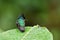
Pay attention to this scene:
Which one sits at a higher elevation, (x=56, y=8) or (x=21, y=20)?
(x=21, y=20)

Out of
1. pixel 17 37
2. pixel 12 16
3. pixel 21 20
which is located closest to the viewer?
pixel 17 37

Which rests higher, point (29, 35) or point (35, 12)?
point (29, 35)

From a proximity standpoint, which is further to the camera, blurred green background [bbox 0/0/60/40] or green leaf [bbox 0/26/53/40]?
blurred green background [bbox 0/0/60/40]

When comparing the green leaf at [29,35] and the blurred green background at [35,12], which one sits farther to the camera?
the blurred green background at [35,12]

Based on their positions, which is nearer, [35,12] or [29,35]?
[29,35]

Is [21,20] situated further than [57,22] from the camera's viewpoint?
No

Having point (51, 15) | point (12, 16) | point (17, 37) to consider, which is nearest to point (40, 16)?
point (51, 15)

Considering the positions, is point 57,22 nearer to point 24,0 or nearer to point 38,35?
point 24,0

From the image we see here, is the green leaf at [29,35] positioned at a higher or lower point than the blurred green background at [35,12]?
higher
